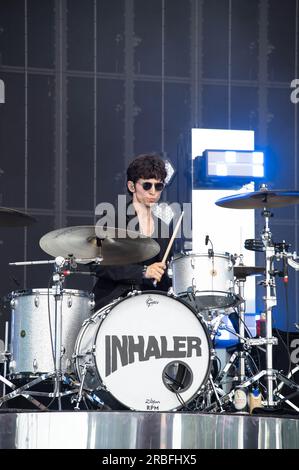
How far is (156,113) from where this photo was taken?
7.55m

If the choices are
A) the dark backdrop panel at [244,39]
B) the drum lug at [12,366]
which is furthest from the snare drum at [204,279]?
the dark backdrop panel at [244,39]

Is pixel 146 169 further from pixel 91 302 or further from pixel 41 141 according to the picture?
pixel 41 141

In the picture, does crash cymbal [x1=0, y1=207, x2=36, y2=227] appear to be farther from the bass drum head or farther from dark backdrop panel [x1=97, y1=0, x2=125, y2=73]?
dark backdrop panel [x1=97, y1=0, x2=125, y2=73]

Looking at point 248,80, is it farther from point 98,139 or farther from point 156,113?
point 98,139

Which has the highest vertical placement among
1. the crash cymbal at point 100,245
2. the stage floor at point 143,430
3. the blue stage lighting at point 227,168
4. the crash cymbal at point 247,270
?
the blue stage lighting at point 227,168

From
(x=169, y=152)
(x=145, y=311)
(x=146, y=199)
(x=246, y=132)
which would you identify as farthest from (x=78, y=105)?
(x=145, y=311)

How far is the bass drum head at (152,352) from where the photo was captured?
466 centimetres

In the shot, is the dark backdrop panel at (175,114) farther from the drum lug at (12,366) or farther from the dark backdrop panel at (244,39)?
the drum lug at (12,366)

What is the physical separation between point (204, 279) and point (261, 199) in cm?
64

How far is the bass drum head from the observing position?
4.66 m

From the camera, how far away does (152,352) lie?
4664 millimetres

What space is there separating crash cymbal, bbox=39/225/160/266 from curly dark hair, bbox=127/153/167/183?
58cm

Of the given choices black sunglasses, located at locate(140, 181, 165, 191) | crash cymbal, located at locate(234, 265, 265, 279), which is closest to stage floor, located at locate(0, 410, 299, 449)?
black sunglasses, located at locate(140, 181, 165, 191)

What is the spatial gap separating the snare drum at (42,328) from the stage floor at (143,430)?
2241mm
